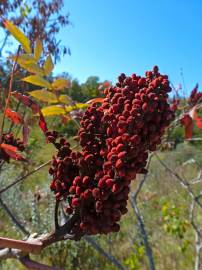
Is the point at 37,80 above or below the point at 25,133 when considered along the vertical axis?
above

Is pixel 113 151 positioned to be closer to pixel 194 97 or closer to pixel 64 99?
pixel 64 99

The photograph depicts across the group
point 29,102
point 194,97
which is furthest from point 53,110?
point 194,97

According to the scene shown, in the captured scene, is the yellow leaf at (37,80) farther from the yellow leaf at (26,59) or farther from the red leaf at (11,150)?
the red leaf at (11,150)

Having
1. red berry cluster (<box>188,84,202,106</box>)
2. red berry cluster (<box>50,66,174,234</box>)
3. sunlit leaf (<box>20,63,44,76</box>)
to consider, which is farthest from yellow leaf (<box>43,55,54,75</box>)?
red berry cluster (<box>188,84,202,106</box>)

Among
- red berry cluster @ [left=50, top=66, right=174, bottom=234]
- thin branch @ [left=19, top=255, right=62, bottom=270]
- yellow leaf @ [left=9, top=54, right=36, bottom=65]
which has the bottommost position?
thin branch @ [left=19, top=255, right=62, bottom=270]

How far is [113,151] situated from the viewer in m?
0.89

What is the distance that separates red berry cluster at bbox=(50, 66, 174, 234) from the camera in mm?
889

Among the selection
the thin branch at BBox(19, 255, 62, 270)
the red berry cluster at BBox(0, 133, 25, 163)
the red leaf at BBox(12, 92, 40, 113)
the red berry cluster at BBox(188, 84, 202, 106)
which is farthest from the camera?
the red berry cluster at BBox(188, 84, 202, 106)

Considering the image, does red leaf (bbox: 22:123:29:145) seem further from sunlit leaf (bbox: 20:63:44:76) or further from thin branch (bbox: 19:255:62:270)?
thin branch (bbox: 19:255:62:270)

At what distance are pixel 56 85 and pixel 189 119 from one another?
2.26 feet

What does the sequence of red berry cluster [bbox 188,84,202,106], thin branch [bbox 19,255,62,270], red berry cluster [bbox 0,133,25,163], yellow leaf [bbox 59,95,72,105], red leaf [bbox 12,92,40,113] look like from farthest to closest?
red berry cluster [bbox 188,84,202,106]
yellow leaf [bbox 59,95,72,105]
red berry cluster [bbox 0,133,25,163]
red leaf [bbox 12,92,40,113]
thin branch [bbox 19,255,62,270]

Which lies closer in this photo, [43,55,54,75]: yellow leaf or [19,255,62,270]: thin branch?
[19,255,62,270]: thin branch

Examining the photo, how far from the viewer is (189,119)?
1.85m

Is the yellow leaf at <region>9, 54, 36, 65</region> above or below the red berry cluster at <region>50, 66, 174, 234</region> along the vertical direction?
above
